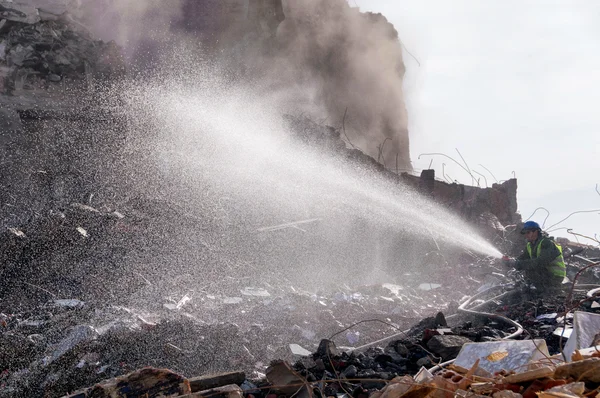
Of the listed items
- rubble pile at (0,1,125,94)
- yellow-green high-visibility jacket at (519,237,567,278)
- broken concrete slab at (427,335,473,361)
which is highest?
rubble pile at (0,1,125,94)

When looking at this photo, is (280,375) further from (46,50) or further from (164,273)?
(46,50)

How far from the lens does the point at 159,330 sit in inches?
226

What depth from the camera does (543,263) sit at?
761cm

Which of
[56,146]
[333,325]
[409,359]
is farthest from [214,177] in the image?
[409,359]

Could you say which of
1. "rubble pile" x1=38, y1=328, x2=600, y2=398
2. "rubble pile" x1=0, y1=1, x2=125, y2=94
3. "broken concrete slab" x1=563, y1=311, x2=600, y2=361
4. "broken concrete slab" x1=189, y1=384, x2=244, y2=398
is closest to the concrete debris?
"rubble pile" x1=38, y1=328, x2=600, y2=398

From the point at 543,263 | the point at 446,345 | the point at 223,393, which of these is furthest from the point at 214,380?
the point at 543,263

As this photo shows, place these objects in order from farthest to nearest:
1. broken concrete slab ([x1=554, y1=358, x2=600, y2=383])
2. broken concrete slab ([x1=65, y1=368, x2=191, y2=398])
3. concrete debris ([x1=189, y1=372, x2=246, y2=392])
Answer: concrete debris ([x1=189, y1=372, x2=246, y2=392]) → broken concrete slab ([x1=65, y1=368, x2=191, y2=398]) → broken concrete slab ([x1=554, y1=358, x2=600, y2=383])

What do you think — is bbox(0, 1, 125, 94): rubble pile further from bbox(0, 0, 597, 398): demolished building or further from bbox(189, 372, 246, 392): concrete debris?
bbox(189, 372, 246, 392): concrete debris

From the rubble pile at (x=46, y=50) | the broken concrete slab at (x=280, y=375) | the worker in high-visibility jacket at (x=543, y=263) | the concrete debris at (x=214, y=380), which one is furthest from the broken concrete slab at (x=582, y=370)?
the rubble pile at (x=46, y=50)

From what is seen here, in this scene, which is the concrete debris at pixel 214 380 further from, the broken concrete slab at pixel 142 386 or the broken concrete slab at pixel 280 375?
the broken concrete slab at pixel 142 386

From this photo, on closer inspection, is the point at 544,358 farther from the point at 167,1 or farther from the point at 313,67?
the point at 313,67

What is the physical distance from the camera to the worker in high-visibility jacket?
7.55 m

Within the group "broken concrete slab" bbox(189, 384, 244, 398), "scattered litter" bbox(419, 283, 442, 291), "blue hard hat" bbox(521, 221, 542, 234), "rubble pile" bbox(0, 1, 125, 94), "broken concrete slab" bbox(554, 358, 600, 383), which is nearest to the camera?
"broken concrete slab" bbox(554, 358, 600, 383)

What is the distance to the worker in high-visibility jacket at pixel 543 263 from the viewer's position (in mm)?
7555
